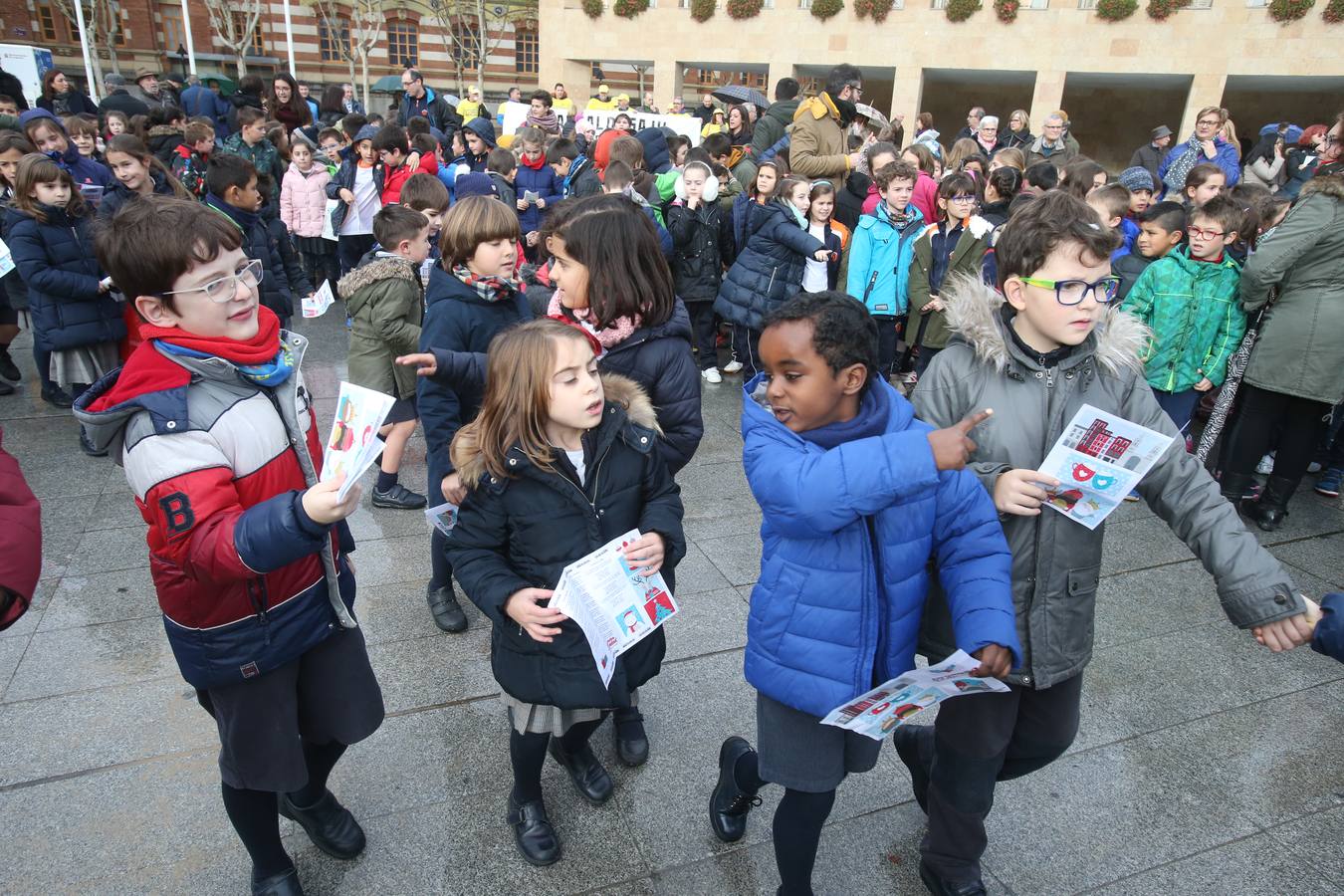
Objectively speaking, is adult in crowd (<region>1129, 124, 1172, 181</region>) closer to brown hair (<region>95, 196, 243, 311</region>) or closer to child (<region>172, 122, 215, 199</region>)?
child (<region>172, 122, 215, 199</region>)

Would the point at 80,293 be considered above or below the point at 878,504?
below

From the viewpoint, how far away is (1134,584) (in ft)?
14.3

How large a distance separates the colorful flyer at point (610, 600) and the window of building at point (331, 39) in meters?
40.7

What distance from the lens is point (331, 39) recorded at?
122 ft

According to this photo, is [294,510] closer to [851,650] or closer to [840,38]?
[851,650]

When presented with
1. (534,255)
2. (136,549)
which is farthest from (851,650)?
(534,255)

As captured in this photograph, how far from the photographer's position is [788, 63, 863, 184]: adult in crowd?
7.62 meters

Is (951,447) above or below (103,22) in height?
below

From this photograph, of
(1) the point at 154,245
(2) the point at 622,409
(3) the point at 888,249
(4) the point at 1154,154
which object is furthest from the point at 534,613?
(4) the point at 1154,154

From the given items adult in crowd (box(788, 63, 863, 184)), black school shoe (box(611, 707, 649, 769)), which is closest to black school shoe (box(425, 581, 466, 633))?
black school shoe (box(611, 707, 649, 769))

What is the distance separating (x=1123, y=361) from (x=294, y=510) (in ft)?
6.88

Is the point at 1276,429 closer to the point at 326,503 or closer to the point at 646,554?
the point at 646,554

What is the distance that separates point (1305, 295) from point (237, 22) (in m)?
41.9

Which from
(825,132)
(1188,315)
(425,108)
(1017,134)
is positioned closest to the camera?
(1188,315)
